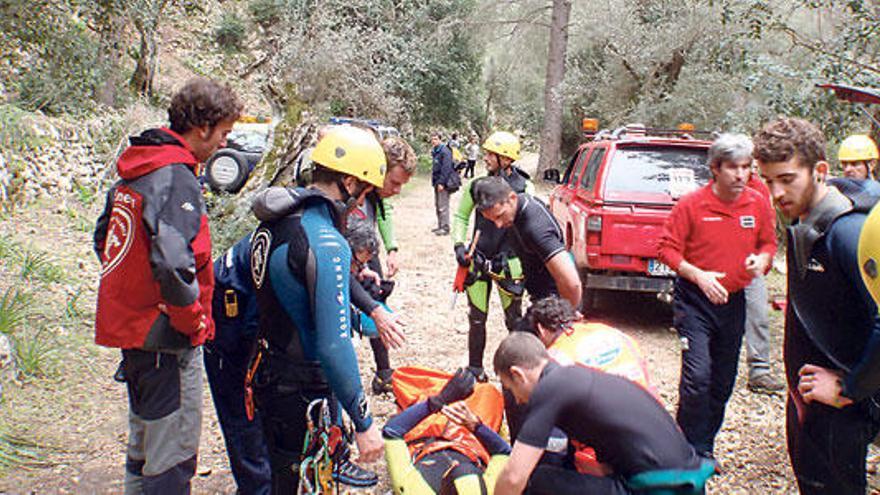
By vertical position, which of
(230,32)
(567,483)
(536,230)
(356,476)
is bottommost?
(356,476)

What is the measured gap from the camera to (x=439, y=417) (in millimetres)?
3357

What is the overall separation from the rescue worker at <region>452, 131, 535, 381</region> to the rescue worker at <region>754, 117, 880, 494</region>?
2.54m

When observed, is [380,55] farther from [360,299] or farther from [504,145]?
[360,299]

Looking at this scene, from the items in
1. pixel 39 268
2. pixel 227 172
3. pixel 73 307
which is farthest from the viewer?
pixel 227 172

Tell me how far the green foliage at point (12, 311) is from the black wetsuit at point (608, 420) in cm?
446

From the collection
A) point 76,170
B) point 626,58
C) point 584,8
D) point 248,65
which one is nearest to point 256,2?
point 248,65

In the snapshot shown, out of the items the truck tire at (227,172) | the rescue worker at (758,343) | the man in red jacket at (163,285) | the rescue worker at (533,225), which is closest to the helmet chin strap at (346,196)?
the man in red jacket at (163,285)

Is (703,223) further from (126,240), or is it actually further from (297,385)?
(126,240)

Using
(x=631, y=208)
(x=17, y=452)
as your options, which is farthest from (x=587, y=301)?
(x=17, y=452)

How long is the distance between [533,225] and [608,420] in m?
1.69

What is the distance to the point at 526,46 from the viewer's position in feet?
89.2

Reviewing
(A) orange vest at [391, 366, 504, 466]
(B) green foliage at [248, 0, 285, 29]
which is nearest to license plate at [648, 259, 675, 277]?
(A) orange vest at [391, 366, 504, 466]

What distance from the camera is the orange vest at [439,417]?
323cm

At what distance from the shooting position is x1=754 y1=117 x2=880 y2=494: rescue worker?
7.73ft
